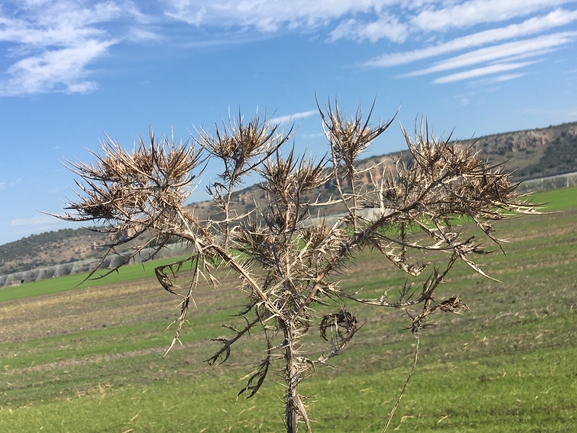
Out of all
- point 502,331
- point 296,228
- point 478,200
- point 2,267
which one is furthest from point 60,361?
point 2,267

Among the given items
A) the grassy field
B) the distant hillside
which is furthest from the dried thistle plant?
the distant hillside

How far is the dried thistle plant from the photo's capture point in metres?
3.33

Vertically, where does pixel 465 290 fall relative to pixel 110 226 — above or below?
below

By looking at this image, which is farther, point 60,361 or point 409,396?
point 60,361

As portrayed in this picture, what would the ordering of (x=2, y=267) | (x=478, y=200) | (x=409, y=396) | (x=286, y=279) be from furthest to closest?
(x=2, y=267) → (x=409, y=396) → (x=286, y=279) → (x=478, y=200)

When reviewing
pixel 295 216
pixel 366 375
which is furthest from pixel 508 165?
pixel 295 216

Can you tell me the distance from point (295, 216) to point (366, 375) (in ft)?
24.2

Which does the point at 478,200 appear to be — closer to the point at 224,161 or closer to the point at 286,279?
the point at 286,279

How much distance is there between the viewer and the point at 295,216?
3838 mm

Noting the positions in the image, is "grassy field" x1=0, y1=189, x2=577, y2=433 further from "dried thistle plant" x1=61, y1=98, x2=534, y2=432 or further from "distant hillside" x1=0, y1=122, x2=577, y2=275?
"distant hillside" x1=0, y1=122, x2=577, y2=275

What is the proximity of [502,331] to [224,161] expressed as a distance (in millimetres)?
9615

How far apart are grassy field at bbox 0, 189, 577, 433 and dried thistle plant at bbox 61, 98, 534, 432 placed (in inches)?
14.2

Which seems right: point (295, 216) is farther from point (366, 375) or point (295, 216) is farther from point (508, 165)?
point (508, 165)

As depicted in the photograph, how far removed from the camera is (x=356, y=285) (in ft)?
74.7
